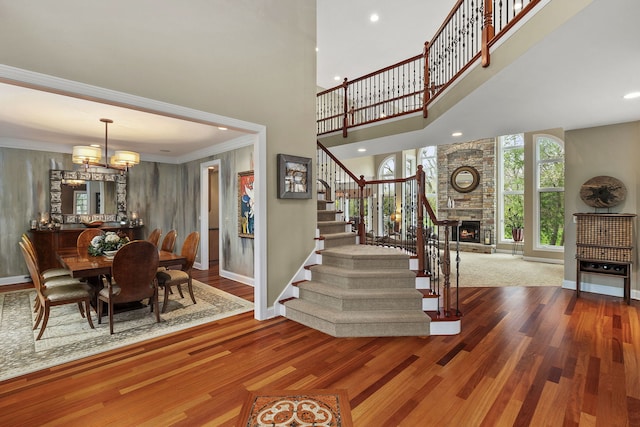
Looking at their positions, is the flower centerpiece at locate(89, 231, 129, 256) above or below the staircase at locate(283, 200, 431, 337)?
above

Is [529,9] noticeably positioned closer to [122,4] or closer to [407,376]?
[407,376]

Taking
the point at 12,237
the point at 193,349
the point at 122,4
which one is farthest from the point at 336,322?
the point at 12,237

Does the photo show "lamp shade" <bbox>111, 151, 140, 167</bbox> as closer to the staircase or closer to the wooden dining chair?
the wooden dining chair

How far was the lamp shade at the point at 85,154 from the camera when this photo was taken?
4031 mm

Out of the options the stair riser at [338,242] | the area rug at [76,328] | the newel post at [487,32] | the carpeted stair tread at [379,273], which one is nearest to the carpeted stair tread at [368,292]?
the carpeted stair tread at [379,273]

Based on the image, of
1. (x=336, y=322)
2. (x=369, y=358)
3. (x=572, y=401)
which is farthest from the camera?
(x=336, y=322)

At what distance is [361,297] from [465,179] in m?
7.89

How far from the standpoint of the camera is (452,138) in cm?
558

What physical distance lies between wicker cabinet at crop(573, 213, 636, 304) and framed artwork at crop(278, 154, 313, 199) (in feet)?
13.7

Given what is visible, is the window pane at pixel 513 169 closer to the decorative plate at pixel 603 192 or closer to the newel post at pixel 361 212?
the decorative plate at pixel 603 192

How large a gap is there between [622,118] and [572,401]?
4246mm

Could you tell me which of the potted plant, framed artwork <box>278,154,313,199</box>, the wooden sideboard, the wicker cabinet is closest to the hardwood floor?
the wicker cabinet

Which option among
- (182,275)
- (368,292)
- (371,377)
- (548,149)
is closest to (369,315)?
(368,292)

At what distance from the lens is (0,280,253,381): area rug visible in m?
2.70
